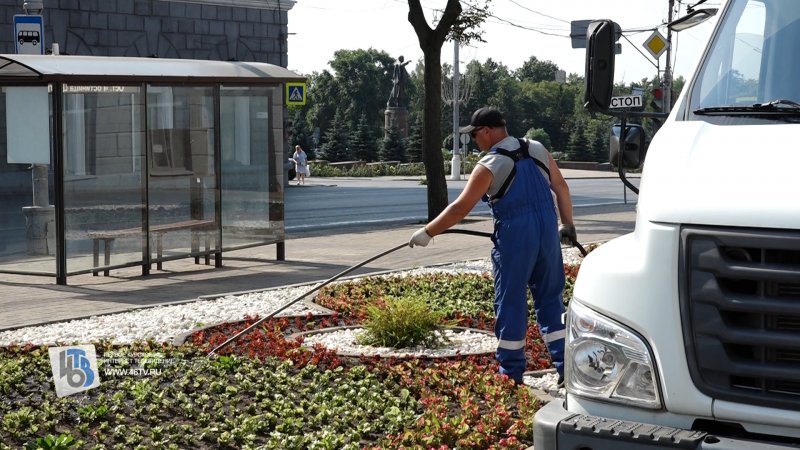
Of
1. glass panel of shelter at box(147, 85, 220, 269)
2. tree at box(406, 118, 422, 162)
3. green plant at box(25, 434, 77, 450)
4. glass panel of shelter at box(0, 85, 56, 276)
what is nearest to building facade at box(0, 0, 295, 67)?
glass panel of shelter at box(147, 85, 220, 269)

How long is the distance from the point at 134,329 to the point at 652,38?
2565cm

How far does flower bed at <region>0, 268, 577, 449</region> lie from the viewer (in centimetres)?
668

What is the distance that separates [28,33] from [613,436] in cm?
1458

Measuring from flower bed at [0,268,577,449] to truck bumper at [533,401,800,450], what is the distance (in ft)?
6.55

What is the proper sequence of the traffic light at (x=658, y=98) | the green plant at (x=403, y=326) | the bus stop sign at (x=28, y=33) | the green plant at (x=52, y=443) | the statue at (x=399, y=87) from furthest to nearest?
the statue at (x=399, y=87), the traffic light at (x=658, y=98), the bus stop sign at (x=28, y=33), the green plant at (x=403, y=326), the green plant at (x=52, y=443)

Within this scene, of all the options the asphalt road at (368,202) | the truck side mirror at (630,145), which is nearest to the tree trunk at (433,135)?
the asphalt road at (368,202)

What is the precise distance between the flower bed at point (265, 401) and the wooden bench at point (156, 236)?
4960 mm

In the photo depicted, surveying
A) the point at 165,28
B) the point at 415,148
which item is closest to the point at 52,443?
the point at 165,28

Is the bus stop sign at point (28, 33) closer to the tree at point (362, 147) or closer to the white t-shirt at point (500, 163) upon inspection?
the white t-shirt at point (500, 163)

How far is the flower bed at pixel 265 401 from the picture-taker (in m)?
6.68

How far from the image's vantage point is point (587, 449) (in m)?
4.19

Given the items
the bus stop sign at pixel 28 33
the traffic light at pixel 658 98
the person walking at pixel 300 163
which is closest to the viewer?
the bus stop sign at pixel 28 33

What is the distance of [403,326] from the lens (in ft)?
31.1

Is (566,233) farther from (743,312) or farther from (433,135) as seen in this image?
(433,135)
